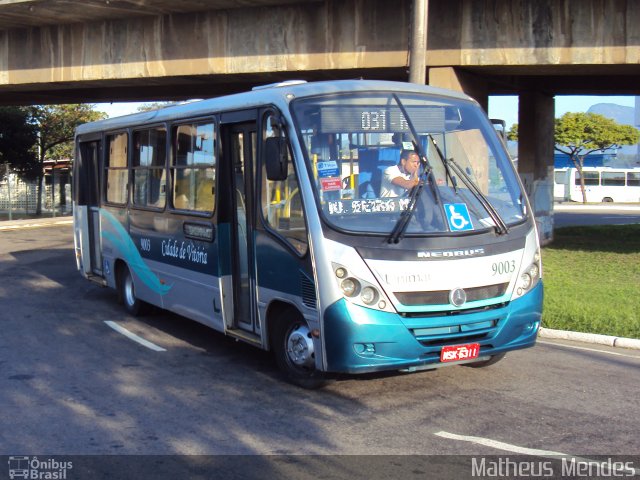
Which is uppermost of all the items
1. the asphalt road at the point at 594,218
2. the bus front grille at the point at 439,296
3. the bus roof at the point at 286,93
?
the bus roof at the point at 286,93

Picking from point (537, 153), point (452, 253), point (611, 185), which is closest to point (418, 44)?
point (452, 253)

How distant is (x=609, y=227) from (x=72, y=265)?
1768 cm

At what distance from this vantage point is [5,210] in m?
35.6

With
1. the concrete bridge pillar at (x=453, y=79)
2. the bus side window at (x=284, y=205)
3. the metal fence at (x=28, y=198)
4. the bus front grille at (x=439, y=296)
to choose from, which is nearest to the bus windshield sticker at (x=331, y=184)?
the bus side window at (x=284, y=205)

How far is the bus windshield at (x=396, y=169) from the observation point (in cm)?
693

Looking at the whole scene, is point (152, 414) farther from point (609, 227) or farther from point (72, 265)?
point (609, 227)

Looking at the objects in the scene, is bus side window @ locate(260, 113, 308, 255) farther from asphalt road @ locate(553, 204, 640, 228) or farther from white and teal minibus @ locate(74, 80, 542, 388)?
asphalt road @ locate(553, 204, 640, 228)

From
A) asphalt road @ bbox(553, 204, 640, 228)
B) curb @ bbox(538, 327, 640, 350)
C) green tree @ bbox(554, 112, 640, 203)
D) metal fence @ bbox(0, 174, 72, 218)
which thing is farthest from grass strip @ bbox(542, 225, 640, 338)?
green tree @ bbox(554, 112, 640, 203)

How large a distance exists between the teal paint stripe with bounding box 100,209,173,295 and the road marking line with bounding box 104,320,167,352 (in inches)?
25.8

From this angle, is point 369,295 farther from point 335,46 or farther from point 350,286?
point 335,46

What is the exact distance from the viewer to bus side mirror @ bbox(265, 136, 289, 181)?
23.1 ft

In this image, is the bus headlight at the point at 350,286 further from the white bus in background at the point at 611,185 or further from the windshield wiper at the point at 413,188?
the white bus in background at the point at 611,185

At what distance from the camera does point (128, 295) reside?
458 inches

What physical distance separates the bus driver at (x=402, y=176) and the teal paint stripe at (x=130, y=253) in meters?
3.96
